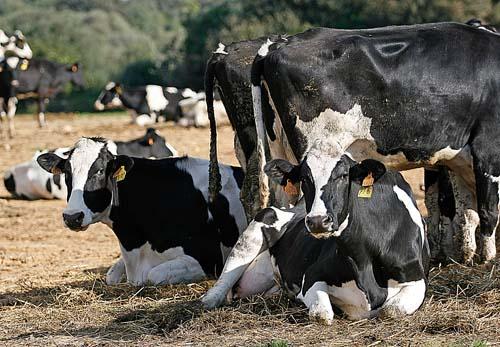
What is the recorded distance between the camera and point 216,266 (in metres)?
9.21

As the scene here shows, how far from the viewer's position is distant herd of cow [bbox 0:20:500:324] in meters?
6.82

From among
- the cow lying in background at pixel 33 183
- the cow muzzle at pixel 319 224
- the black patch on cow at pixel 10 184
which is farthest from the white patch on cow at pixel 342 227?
the black patch on cow at pixel 10 184

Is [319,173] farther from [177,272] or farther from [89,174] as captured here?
[89,174]

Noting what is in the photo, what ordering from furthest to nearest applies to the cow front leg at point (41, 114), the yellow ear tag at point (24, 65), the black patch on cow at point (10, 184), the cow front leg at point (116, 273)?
1. the cow front leg at point (41, 114)
2. the yellow ear tag at point (24, 65)
3. the black patch on cow at point (10, 184)
4. the cow front leg at point (116, 273)

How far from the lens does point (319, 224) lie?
6.11 metres

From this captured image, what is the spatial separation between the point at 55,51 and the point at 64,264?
43.9 metres

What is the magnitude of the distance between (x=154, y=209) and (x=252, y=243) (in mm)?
1747

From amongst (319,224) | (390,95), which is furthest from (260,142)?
(319,224)

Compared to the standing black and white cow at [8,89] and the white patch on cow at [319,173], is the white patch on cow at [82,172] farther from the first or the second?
the standing black and white cow at [8,89]

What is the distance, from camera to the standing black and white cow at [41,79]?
28.3 metres

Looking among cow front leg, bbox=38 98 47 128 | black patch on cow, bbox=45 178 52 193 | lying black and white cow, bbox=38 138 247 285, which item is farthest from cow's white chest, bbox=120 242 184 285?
cow front leg, bbox=38 98 47 128

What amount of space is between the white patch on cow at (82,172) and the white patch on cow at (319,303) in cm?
249

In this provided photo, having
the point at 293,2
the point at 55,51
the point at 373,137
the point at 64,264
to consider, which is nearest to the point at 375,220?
the point at 373,137

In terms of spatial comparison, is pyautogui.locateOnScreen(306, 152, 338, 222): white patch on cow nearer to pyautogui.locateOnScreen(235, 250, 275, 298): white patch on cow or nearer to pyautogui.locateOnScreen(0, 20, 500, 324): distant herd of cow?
pyautogui.locateOnScreen(0, 20, 500, 324): distant herd of cow
